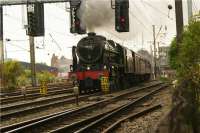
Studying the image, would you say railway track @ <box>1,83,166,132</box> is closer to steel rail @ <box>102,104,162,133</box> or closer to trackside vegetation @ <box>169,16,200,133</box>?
steel rail @ <box>102,104,162,133</box>

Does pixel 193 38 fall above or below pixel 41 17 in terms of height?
below

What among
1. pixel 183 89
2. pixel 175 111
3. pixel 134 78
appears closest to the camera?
pixel 175 111

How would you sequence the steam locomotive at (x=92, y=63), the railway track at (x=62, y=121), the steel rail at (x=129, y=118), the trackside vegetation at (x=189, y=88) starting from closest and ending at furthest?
1. the trackside vegetation at (x=189, y=88)
2. the steel rail at (x=129, y=118)
3. the railway track at (x=62, y=121)
4. the steam locomotive at (x=92, y=63)

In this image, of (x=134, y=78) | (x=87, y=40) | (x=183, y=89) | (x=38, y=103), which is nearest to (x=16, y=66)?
(x=134, y=78)

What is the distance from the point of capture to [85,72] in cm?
2953

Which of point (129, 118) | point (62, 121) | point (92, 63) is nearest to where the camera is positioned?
point (129, 118)

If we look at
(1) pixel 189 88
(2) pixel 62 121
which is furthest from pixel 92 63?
(1) pixel 189 88

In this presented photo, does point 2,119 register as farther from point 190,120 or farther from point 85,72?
point 85,72

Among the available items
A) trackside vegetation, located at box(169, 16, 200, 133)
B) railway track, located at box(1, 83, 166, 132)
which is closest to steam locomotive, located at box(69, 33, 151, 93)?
railway track, located at box(1, 83, 166, 132)

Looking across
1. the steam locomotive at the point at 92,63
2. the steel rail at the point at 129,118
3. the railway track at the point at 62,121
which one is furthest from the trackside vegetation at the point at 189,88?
the steam locomotive at the point at 92,63

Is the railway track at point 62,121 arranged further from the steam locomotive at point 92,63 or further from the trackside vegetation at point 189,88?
the steam locomotive at point 92,63

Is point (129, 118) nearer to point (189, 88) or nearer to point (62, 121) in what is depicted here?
point (62, 121)

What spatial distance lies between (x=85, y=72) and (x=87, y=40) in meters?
2.04

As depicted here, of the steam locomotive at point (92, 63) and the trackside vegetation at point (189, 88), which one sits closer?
the trackside vegetation at point (189, 88)
